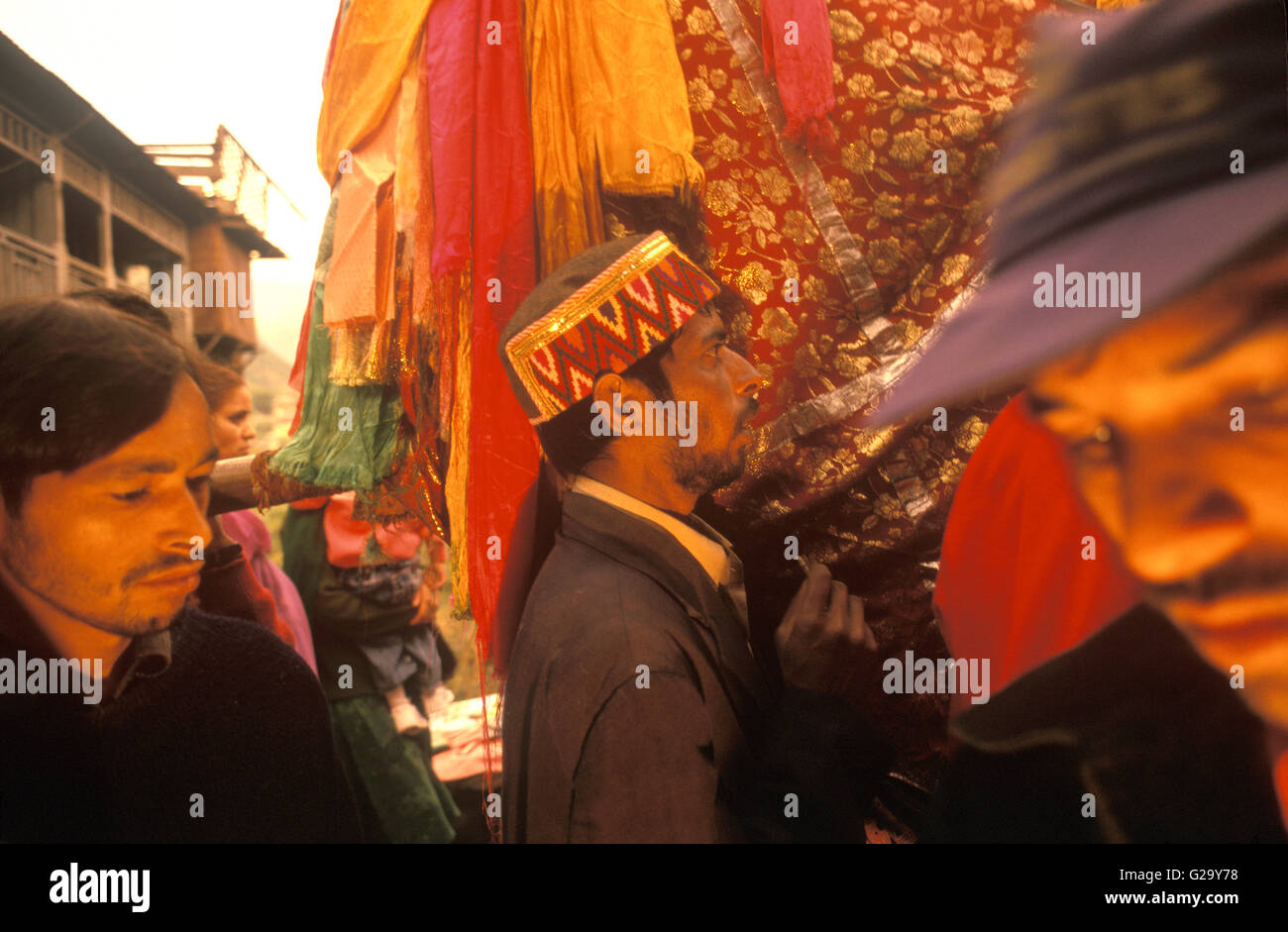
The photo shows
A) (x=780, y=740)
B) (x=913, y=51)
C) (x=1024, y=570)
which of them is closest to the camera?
(x=780, y=740)

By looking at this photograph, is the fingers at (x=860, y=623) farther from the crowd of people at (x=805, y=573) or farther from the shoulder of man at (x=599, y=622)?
the shoulder of man at (x=599, y=622)

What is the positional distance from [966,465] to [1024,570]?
0.80 ft

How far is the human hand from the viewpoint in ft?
5.70

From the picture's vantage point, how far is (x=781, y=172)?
186 centimetres

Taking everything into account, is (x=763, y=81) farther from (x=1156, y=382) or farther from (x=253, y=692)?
(x=253, y=692)

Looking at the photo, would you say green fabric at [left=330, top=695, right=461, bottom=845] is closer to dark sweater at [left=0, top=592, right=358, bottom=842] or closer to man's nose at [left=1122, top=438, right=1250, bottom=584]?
dark sweater at [left=0, top=592, right=358, bottom=842]

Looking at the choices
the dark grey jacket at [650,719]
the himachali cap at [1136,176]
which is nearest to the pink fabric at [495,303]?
the dark grey jacket at [650,719]

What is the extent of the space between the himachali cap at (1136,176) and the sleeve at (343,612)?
1.22 meters

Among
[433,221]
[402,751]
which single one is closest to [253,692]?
[402,751]

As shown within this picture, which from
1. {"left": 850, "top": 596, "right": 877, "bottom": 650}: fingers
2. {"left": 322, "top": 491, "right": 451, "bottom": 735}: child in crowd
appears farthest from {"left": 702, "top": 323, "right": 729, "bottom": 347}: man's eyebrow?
{"left": 322, "top": 491, "right": 451, "bottom": 735}: child in crowd

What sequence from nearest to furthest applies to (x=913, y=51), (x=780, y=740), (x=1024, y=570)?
(x=780, y=740), (x=1024, y=570), (x=913, y=51)

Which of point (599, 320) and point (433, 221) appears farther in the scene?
point (433, 221)

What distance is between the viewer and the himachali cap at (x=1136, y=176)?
1549 millimetres

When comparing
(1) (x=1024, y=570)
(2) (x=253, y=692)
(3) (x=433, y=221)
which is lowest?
(2) (x=253, y=692)
